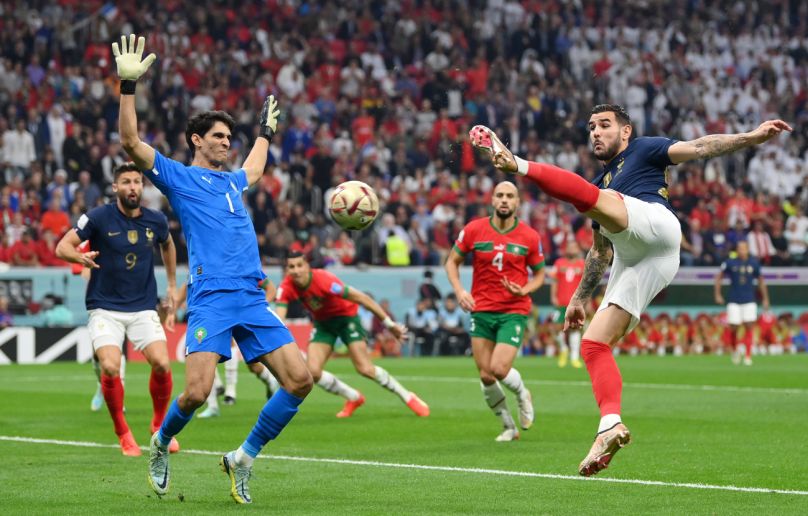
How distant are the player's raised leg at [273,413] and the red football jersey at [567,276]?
62.7 ft

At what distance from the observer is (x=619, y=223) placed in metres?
8.28

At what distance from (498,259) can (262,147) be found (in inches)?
184

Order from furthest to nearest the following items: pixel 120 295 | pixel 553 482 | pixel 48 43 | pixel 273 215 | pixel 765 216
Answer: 1. pixel 765 216
2. pixel 48 43
3. pixel 273 215
4. pixel 120 295
5. pixel 553 482

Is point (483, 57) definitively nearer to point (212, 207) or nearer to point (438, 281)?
point (438, 281)

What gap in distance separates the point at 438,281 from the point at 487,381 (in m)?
17.0

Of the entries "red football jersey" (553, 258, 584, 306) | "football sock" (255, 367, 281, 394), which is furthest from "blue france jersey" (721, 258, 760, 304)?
"football sock" (255, 367, 281, 394)

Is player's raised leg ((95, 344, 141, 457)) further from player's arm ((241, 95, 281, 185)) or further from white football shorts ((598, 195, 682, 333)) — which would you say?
white football shorts ((598, 195, 682, 333))

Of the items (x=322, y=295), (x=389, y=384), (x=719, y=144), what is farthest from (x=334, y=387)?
(x=719, y=144)

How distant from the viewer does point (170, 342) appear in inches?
1061

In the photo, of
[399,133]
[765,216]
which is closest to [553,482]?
[399,133]

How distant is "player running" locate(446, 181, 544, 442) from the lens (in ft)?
43.2

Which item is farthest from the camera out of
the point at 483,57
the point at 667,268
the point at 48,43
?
the point at 483,57

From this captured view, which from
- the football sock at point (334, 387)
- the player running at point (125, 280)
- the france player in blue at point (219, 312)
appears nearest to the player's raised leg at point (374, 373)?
the football sock at point (334, 387)

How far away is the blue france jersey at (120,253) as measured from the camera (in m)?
12.2
